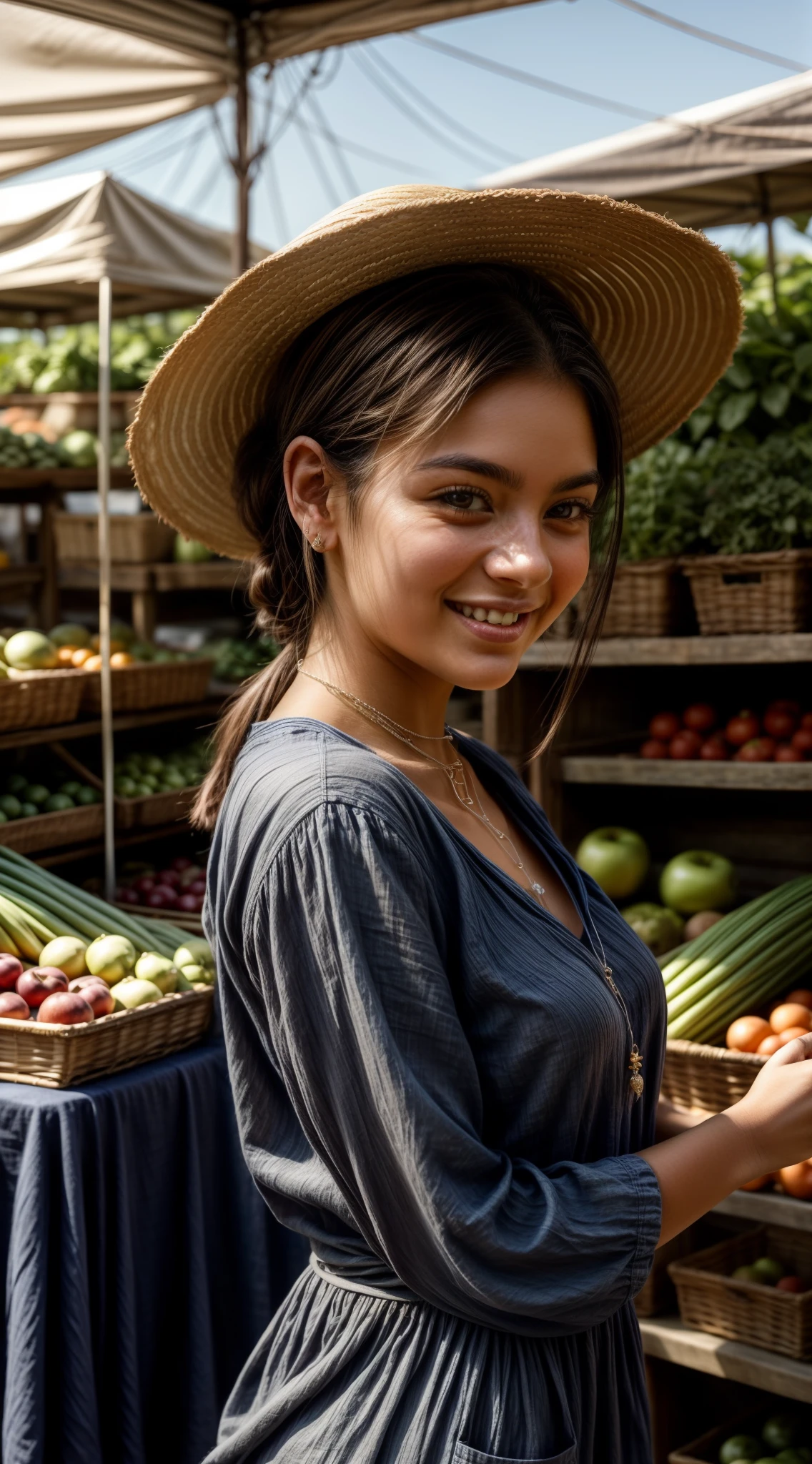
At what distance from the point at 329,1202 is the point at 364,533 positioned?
0.65 metres

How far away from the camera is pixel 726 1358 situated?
272 centimetres

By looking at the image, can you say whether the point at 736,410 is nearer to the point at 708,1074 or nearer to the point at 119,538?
the point at 708,1074

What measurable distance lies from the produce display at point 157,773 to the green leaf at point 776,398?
190 cm

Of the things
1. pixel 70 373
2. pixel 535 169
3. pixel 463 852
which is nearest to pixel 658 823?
pixel 535 169

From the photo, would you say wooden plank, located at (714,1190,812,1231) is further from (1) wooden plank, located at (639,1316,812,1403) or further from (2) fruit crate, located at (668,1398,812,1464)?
(2) fruit crate, located at (668,1398,812,1464)

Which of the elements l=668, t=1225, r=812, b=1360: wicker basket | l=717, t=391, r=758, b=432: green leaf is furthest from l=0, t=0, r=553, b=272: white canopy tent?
l=668, t=1225, r=812, b=1360: wicker basket

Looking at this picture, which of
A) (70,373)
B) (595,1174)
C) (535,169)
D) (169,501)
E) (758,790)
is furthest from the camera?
(70,373)

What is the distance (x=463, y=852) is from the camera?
1.23 metres

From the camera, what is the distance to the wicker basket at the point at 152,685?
3832 mm

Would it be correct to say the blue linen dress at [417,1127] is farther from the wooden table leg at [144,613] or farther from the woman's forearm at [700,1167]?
the wooden table leg at [144,613]

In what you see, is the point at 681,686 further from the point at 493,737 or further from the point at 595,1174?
the point at 595,1174

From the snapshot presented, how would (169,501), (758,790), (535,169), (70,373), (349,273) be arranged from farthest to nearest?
(70,373) < (758,790) < (535,169) < (169,501) < (349,273)

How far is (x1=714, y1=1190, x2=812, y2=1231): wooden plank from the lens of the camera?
2.57 meters

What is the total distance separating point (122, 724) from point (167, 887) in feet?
1.81
